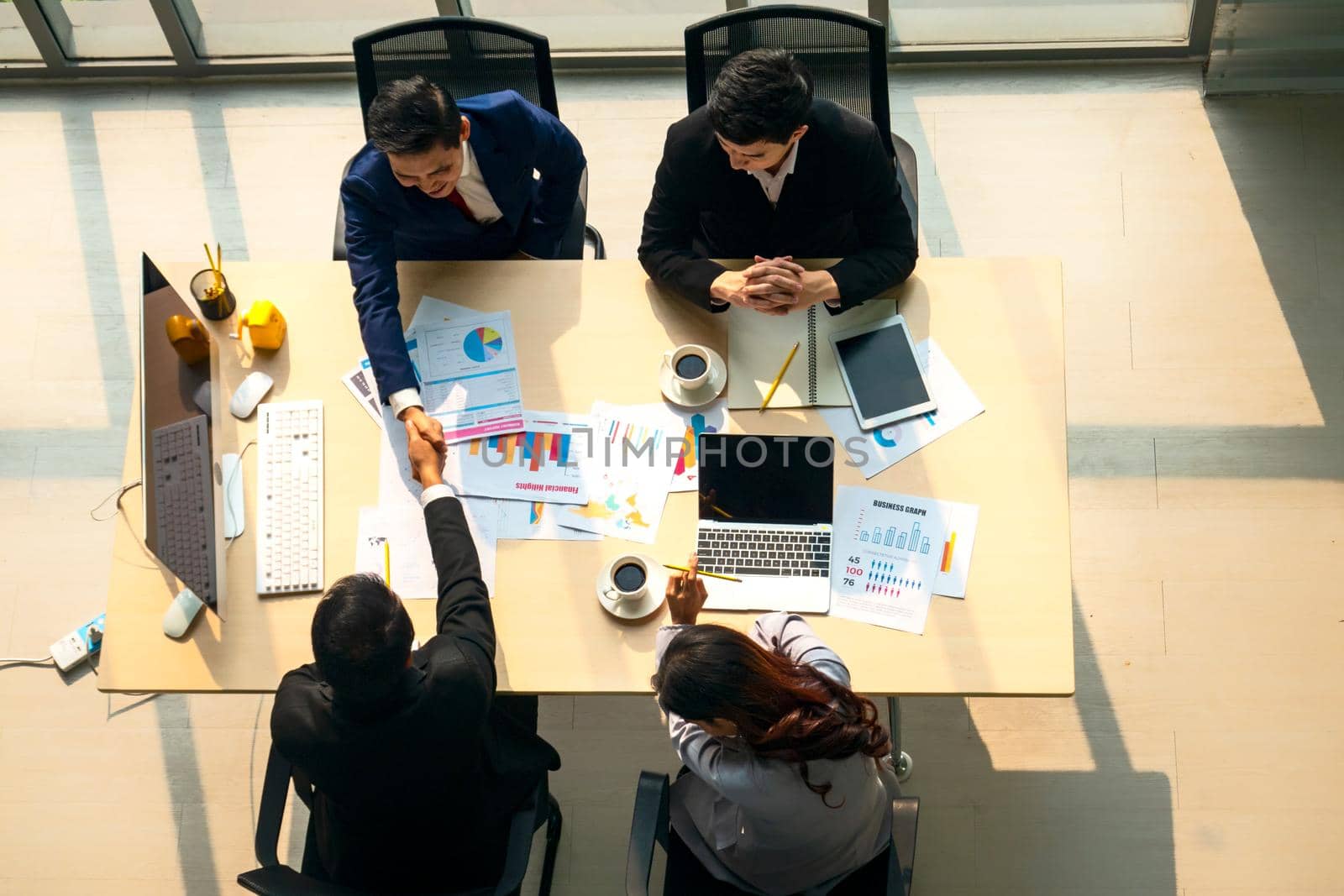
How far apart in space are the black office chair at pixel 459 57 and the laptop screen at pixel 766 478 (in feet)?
3.28

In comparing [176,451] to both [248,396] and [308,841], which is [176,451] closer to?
[248,396]

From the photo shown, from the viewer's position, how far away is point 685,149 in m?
2.41

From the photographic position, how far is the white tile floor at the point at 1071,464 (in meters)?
2.82

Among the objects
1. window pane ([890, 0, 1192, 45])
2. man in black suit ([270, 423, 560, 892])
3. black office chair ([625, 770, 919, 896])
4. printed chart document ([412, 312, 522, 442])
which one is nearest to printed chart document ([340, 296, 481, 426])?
printed chart document ([412, 312, 522, 442])

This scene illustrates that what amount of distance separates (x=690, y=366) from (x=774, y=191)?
462 millimetres

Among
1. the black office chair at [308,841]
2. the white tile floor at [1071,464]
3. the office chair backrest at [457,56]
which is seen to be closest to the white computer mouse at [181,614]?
the black office chair at [308,841]

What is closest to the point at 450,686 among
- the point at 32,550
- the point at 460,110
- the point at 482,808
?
the point at 482,808

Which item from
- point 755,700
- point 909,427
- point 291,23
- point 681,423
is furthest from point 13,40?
point 755,700

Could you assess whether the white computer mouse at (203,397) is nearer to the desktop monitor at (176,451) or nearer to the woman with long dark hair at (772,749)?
the desktop monitor at (176,451)

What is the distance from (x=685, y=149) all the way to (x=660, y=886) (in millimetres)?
1715

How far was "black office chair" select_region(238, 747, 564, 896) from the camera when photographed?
6.38 feet

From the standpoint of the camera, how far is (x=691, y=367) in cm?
231

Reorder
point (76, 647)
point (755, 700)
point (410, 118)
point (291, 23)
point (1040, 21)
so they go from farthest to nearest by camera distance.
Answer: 1. point (291, 23)
2. point (1040, 21)
3. point (76, 647)
4. point (410, 118)
5. point (755, 700)

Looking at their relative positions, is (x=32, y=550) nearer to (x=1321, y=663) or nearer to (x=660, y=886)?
(x=660, y=886)
